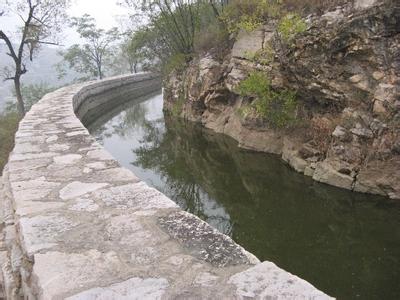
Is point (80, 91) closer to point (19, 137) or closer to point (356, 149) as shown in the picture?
point (19, 137)

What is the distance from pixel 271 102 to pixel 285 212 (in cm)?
377

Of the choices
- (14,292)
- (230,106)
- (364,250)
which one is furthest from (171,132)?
(14,292)

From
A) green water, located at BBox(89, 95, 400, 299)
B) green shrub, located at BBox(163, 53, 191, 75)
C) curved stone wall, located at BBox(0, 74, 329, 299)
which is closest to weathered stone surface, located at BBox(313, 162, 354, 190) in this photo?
green water, located at BBox(89, 95, 400, 299)

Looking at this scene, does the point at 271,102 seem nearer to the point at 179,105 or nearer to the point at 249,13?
the point at 249,13

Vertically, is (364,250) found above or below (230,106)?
below

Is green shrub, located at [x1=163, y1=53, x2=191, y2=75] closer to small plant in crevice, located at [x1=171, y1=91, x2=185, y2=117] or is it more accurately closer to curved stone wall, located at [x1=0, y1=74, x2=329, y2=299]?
small plant in crevice, located at [x1=171, y1=91, x2=185, y2=117]

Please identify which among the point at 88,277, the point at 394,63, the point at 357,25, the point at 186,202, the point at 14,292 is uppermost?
the point at 357,25

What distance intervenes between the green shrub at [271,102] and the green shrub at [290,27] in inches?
43.5

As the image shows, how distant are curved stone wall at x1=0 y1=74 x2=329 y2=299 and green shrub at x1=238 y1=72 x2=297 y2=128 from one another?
5484mm

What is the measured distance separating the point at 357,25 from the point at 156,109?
11895 millimetres

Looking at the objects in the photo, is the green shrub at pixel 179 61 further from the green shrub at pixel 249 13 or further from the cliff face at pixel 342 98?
the cliff face at pixel 342 98

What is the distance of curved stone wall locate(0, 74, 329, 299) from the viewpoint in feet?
6.88

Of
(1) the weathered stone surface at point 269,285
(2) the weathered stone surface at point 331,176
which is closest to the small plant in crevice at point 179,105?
(2) the weathered stone surface at point 331,176

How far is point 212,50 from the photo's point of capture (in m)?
13.0
